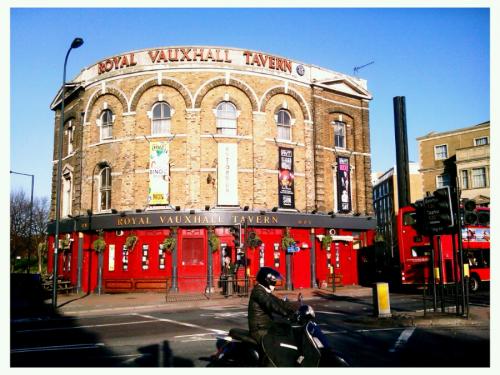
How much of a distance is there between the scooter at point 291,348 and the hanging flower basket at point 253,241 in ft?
56.6

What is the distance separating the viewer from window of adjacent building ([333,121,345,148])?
28609 mm

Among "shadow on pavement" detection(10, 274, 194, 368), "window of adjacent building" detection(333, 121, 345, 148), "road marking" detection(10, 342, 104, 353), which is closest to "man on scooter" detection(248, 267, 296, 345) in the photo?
"shadow on pavement" detection(10, 274, 194, 368)

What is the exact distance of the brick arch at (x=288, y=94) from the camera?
25.6 m

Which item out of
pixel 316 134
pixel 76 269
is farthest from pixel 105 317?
pixel 316 134

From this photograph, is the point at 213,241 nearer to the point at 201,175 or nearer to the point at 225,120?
the point at 201,175

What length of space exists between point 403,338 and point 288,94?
62.1ft

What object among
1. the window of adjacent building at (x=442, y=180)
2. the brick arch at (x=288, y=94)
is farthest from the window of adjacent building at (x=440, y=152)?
the brick arch at (x=288, y=94)

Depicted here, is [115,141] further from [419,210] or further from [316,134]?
[419,210]

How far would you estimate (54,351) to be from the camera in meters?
9.16

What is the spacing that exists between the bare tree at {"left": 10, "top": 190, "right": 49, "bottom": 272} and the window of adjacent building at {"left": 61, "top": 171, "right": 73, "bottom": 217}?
18071 mm

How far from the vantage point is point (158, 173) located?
24.3 m

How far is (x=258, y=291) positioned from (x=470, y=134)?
1788 inches

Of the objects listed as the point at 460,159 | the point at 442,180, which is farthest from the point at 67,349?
the point at 442,180

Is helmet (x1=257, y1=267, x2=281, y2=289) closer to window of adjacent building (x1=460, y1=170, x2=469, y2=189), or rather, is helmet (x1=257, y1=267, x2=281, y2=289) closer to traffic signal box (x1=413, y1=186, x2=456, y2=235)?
traffic signal box (x1=413, y1=186, x2=456, y2=235)
